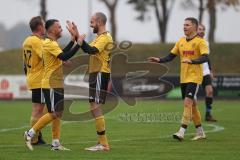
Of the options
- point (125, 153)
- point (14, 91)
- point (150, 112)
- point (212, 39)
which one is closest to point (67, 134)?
point (125, 153)

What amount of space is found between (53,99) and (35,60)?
4.16ft

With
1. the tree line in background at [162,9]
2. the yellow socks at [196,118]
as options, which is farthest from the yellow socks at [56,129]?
the tree line in background at [162,9]

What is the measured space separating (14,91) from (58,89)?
23264 mm

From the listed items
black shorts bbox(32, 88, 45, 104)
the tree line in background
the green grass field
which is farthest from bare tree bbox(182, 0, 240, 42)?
black shorts bbox(32, 88, 45, 104)

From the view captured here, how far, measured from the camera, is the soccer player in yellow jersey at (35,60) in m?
14.1

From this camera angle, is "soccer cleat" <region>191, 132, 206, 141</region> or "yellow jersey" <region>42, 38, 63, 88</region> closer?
"yellow jersey" <region>42, 38, 63, 88</region>

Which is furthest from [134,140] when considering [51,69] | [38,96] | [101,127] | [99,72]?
[51,69]

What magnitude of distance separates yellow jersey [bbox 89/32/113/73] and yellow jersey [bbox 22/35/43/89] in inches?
50.2

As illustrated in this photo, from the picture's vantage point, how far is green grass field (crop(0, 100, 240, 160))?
40.8 feet

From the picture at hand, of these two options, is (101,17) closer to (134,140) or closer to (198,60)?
(198,60)

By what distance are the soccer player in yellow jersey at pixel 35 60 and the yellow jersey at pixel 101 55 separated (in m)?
1.27

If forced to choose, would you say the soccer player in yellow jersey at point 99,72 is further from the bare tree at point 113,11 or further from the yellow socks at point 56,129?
the bare tree at point 113,11

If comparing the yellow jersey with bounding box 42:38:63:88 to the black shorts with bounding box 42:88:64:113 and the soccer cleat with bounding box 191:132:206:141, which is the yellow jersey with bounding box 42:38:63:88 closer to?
the black shorts with bounding box 42:88:64:113

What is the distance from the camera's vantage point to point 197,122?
1552 centimetres
